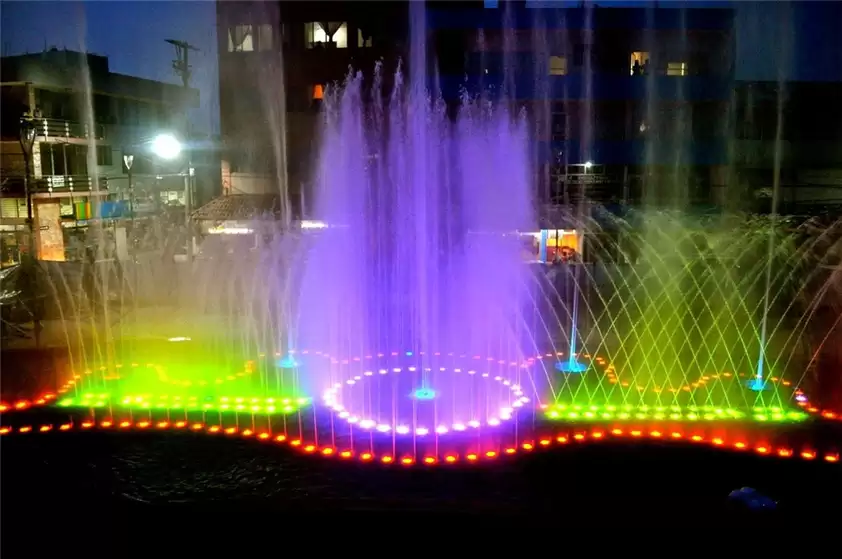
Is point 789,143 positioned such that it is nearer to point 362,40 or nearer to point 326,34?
point 362,40

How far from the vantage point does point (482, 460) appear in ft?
24.7

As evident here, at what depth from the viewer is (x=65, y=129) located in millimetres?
27047

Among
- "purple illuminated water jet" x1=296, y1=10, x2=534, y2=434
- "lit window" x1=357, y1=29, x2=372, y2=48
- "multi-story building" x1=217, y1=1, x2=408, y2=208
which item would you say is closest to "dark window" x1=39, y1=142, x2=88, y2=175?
"multi-story building" x1=217, y1=1, x2=408, y2=208

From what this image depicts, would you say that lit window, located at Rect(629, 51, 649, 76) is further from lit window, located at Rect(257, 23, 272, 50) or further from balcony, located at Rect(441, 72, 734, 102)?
lit window, located at Rect(257, 23, 272, 50)

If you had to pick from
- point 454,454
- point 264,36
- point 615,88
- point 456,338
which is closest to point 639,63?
point 615,88

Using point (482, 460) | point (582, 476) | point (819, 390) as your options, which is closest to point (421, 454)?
point (482, 460)

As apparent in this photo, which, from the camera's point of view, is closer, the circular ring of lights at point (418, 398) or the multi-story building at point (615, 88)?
the circular ring of lights at point (418, 398)

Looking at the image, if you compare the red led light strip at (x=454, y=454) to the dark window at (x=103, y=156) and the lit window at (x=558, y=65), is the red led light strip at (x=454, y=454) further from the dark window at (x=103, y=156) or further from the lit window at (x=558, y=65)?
the dark window at (x=103, y=156)

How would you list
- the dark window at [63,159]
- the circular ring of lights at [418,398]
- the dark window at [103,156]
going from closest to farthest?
the circular ring of lights at [418,398]
the dark window at [63,159]
the dark window at [103,156]

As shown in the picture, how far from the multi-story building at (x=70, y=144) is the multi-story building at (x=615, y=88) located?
14.3 meters

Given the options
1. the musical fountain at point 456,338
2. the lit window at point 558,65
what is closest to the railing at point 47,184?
the musical fountain at point 456,338

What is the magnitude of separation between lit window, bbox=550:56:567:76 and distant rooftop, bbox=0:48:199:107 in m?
15.8

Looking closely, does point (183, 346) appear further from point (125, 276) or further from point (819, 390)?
point (819, 390)

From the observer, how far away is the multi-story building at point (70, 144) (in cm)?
2548
